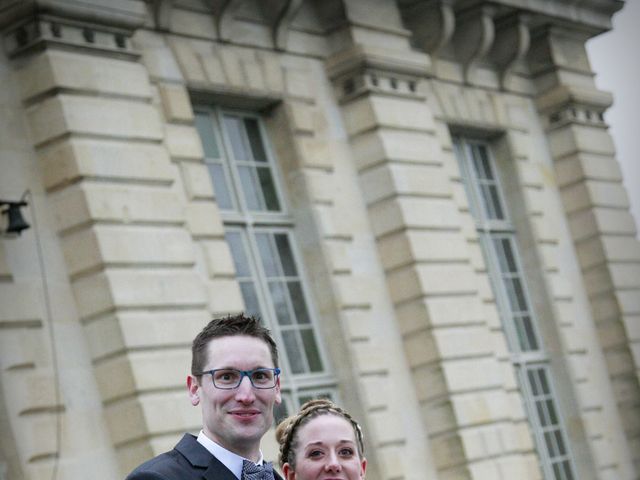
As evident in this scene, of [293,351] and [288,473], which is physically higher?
[293,351]

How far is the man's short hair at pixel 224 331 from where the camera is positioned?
4090 mm

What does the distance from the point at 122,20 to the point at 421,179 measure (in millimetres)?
4041

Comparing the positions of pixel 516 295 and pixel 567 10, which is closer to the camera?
pixel 516 295

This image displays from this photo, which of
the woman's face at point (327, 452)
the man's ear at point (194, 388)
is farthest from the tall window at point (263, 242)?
the man's ear at point (194, 388)

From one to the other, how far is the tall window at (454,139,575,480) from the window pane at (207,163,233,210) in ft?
12.8

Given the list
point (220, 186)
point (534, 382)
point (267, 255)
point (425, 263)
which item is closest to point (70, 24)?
point (220, 186)

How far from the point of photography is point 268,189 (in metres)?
13.1

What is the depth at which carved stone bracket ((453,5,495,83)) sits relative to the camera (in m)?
15.6

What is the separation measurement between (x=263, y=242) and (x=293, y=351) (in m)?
1.00

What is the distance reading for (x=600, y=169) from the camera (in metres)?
17.4

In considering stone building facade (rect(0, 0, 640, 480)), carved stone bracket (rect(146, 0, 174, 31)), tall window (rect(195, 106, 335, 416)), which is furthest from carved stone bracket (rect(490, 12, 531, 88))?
carved stone bracket (rect(146, 0, 174, 31))

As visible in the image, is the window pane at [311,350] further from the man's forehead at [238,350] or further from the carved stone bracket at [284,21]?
the man's forehead at [238,350]

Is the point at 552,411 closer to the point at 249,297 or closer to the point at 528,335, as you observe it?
the point at 528,335

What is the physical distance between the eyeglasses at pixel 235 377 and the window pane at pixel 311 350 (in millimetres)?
8723
